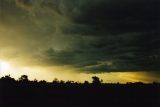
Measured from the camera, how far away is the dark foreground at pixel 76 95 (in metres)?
30.7

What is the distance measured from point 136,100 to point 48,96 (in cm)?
657

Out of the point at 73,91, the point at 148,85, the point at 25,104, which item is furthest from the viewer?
the point at 148,85

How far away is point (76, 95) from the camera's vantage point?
31.9m

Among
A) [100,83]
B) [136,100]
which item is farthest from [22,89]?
→ [136,100]

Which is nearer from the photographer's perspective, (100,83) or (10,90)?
(10,90)

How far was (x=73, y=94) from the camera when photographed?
3197cm

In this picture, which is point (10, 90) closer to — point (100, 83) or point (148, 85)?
point (100, 83)

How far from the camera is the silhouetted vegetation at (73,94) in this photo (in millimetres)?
30797

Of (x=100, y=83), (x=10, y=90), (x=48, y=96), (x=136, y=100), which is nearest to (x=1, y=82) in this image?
(x=10, y=90)

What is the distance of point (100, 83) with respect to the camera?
112ft

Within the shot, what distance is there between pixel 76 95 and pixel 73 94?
0.78 feet

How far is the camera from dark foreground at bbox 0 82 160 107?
101 feet

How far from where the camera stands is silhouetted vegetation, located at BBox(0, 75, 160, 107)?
1212 inches

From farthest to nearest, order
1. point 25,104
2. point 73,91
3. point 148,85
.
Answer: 1. point 148,85
2. point 73,91
3. point 25,104
